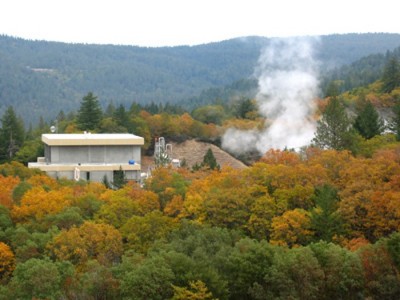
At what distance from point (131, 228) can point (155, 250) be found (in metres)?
2.71

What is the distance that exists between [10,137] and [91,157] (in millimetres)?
9056

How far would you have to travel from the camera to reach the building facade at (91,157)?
170 feet

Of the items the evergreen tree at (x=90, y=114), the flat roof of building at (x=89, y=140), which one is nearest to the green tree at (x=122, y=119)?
the evergreen tree at (x=90, y=114)

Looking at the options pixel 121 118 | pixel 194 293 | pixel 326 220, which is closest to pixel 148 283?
pixel 194 293

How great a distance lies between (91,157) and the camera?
5325 centimetres

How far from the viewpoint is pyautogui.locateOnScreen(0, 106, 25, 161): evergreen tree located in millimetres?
58541

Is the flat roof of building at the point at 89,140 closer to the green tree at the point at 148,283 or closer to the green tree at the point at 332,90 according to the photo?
the green tree at the point at 332,90

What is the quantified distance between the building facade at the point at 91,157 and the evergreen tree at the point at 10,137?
16.9 feet

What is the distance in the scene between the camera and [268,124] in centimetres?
6291

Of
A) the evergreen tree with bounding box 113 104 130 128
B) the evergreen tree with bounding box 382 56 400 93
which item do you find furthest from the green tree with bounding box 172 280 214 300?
the evergreen tree with bounding box 382 56 400 93

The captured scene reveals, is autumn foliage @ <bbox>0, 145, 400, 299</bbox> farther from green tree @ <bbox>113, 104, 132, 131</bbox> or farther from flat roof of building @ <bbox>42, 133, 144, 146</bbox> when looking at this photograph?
green tree @ <bbox>113, 104, 132, 131</bbox>

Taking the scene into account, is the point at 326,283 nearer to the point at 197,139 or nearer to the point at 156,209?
the point at 156,209

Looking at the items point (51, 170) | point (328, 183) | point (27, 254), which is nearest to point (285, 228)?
point (328, 183)

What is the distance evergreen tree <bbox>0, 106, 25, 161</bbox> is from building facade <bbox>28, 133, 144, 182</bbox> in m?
5.14
